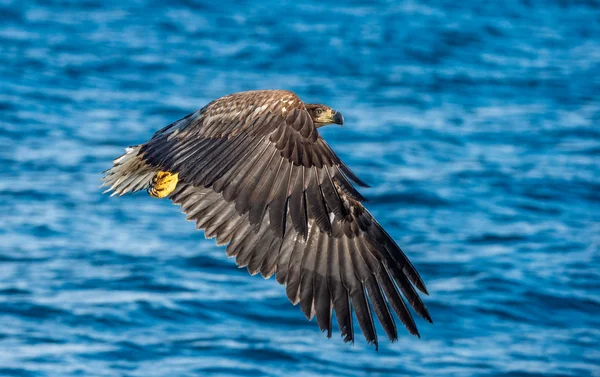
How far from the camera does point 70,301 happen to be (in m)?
11.5

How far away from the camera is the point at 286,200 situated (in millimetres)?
6227

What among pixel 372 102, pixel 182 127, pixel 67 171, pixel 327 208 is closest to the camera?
pixel 327 208

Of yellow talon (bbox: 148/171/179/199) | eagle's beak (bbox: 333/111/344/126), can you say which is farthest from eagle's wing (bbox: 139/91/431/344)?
eagle's beak (bbox: 333/111/344/126)

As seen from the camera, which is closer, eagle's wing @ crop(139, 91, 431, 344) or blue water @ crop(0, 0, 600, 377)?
eagle's wing @ crop(139, 91, 431, 344)

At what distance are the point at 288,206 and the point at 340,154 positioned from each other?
8.12m

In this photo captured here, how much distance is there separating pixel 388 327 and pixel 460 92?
10201 millimetres

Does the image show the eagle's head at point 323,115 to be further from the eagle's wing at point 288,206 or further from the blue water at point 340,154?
the blue water at point 340,154

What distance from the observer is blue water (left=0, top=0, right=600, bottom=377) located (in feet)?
36.7

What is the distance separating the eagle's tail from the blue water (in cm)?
346

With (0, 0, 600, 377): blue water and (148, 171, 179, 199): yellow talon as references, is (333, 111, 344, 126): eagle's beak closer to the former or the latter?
(148, 171, 179, 199): yellow talon

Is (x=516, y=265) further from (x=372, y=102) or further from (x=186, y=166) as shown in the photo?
(x=186, y=166)

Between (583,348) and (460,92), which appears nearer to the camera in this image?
(583,348)

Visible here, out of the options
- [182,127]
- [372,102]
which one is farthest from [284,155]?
[372,102]

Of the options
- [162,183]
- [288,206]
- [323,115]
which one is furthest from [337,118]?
[288,206]
